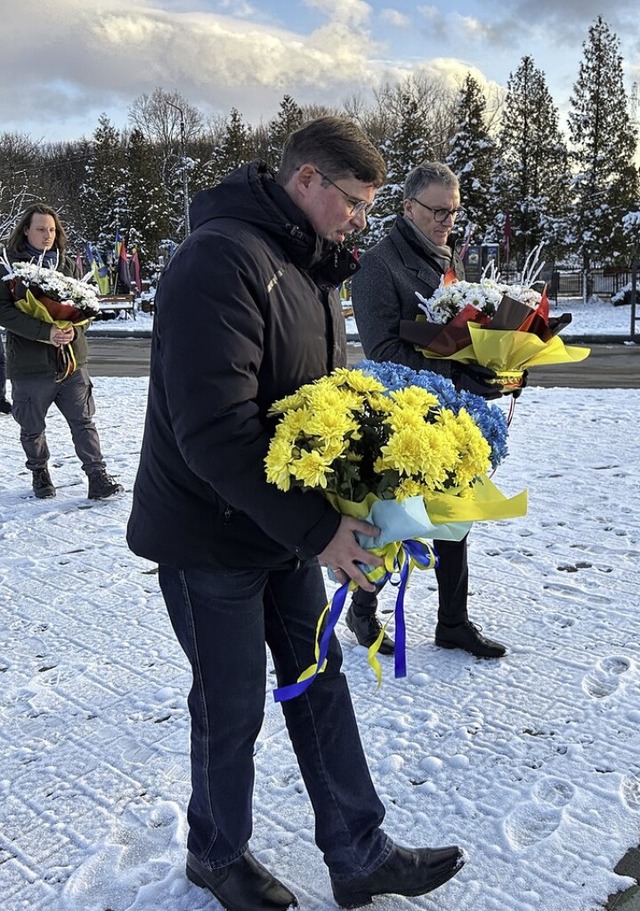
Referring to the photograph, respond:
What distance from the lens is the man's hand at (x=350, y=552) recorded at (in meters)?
1.83

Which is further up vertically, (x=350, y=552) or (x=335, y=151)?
(x=335, y=151)

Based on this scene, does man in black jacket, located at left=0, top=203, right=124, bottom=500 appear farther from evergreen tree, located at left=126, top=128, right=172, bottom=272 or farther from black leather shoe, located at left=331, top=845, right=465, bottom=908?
evergreen tree, located at left=126, top=128, right=172, bottom=272

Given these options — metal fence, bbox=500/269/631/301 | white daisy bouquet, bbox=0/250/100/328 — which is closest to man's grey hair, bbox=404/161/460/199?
white daisy bouquet, bbox=0/250/100/328

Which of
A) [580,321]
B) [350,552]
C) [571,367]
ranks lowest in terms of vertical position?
[571,367]

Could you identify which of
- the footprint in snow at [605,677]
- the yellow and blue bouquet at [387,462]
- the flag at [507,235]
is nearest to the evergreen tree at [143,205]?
the flag at [507,235]

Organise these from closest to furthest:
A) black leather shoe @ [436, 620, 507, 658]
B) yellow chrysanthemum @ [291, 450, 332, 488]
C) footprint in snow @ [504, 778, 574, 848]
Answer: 1. yellow chrysanthemum @ [291, 450, 332, 488]
2. footprint in snow @ [504, 778, 574, 848]
3. black leather shoe @ [436, 620, 507, 658]

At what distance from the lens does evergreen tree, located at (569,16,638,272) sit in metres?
30.8

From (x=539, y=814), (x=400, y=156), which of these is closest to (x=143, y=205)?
(x=400, y=156)

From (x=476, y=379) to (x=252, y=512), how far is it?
73.7 inches

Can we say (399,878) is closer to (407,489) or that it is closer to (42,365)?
(407,489)

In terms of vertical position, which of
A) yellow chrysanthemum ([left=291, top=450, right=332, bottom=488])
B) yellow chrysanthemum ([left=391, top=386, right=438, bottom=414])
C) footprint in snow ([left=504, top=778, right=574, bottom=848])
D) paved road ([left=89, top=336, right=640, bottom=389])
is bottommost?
footprint in snow ([left=504, top=778, right=574, bottom=848])

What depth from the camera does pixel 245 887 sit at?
83.1 inches

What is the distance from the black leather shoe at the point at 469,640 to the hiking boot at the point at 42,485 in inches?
139

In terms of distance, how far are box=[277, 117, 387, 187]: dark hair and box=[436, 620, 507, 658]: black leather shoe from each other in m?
2.18
